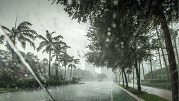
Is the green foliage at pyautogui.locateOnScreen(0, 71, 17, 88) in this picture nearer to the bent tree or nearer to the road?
the road

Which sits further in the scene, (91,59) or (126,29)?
(91,59)

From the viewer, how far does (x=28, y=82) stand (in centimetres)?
1948

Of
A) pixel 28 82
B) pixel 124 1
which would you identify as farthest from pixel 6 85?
pixel 124 1

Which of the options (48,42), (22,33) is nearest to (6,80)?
(22,33)

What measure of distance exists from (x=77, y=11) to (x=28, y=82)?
1632 centimetres

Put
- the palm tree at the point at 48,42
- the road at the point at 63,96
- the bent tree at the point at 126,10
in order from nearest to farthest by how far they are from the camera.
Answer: the bent tree at the point at 126,10 → the road at the point at 63,96 → the palm tree at the point at 48,42

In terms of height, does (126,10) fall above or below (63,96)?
above

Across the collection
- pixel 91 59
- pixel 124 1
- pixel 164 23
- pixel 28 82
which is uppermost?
pixel 124 1

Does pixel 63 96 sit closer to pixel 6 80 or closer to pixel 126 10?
pixel 126 10

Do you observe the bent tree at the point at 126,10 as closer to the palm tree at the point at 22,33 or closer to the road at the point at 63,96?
the road at the point at 63,96

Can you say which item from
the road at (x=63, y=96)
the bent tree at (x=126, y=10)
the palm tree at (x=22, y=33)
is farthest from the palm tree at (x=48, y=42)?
the bent tree at (x=126, y=10)

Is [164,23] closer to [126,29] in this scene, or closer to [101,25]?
[126,29]

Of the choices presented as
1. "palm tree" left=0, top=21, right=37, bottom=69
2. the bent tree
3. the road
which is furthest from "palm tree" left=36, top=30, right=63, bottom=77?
the bent tree

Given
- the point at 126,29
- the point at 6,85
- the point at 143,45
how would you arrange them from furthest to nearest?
the point at 6,85
the point at 143,45
the point at 126,29
